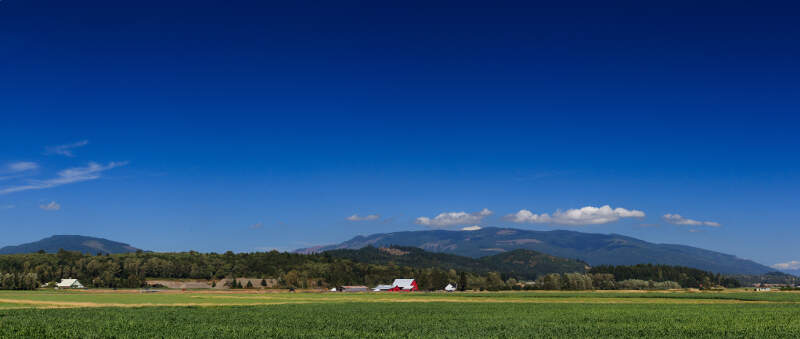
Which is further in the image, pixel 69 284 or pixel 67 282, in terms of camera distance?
pixel 67 282

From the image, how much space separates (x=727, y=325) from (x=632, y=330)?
878cm

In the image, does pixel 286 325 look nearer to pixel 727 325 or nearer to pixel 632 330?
pixel 632 330

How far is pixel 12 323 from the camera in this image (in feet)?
141

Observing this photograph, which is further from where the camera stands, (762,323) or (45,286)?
(45,286)

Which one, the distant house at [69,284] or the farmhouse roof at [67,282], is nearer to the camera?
the distant house at [69,284]

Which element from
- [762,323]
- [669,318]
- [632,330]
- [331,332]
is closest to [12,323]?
[331,332]

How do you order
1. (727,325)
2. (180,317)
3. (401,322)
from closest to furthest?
(727,325), (401,322), (180,317)

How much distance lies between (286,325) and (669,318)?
3014 centimetres

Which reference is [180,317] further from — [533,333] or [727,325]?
[727,325]

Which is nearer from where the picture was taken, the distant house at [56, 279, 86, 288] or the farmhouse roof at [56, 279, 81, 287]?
the distant house at [56, 279, 86, 288]

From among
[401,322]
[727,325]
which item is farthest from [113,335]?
[727,325]

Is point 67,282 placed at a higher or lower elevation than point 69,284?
higher

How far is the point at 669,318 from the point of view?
48.3 m

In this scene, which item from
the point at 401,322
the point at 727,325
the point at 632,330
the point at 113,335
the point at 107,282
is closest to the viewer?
the point at 113,335
